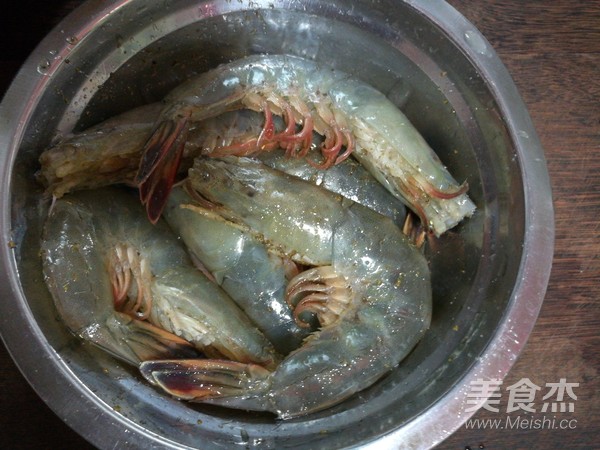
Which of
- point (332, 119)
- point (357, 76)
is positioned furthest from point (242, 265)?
point (357, 76)

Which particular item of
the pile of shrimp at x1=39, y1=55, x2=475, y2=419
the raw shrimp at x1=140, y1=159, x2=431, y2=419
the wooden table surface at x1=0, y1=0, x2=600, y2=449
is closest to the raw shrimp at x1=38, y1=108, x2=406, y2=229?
the pile of shrimp at x1=39, y1=55, x2=475, y2=419

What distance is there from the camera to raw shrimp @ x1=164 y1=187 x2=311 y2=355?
1.76 m

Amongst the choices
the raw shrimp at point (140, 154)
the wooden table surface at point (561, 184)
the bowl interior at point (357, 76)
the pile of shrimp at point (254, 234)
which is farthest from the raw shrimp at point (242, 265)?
the wooden table surface at point (561, 184)

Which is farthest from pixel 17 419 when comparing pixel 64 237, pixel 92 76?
pixel 92 76

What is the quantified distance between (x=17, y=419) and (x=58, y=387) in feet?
1.62

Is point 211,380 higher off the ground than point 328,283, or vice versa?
point 328,283

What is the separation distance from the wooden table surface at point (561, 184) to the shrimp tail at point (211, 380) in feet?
2.26

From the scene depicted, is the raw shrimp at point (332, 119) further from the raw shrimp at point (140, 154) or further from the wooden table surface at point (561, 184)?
the wooden table surface at point (561, 184)

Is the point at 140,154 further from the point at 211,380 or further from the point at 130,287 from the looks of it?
the point at 211,380

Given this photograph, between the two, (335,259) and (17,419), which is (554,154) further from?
(17,419)

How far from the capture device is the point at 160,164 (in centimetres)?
160

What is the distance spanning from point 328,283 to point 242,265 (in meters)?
0.25

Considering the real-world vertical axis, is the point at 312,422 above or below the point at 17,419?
above

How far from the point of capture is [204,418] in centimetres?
161
